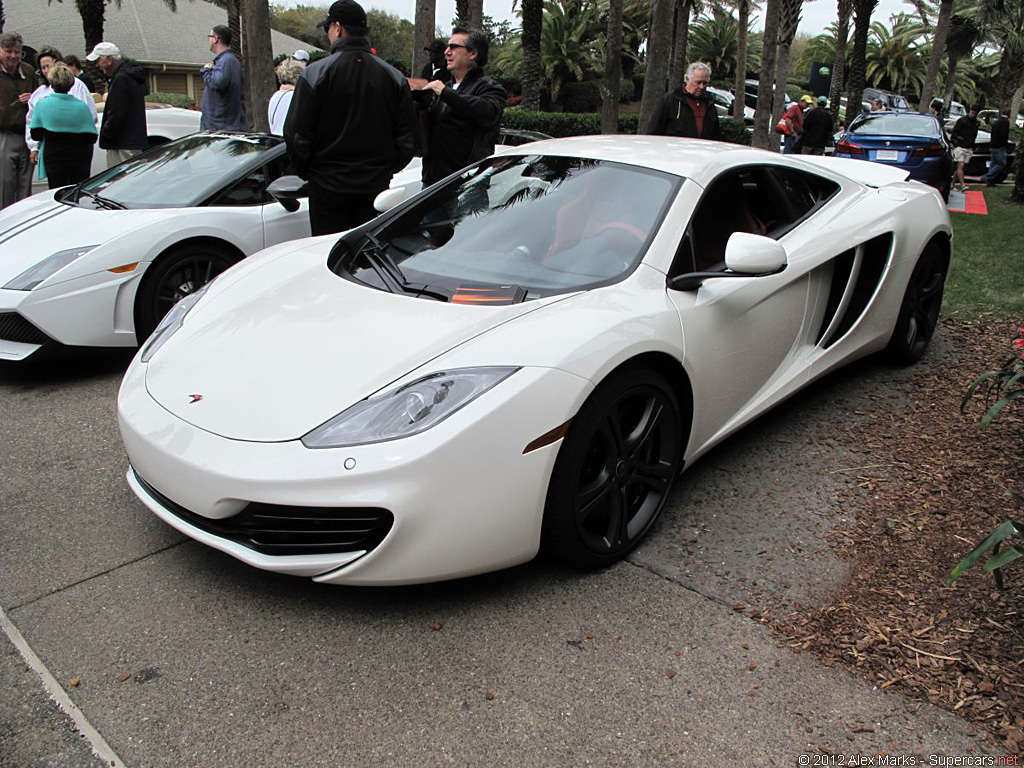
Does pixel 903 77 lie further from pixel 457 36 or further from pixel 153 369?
pixel 153 369

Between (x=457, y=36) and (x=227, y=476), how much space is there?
13.1ft

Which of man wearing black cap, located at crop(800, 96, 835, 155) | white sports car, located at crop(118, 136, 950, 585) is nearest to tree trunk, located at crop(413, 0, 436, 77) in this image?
man wearing black cap, located at crop(800, 96, 835, 155)

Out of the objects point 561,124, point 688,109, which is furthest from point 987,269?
point 561,124

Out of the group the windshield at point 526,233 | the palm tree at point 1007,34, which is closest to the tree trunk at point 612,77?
the windshield at point 526,233

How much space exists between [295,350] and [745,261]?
1.51 meters

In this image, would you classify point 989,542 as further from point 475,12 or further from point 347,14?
point 475,12

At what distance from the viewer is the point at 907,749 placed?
7.05ft

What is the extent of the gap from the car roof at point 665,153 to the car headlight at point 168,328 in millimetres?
1475

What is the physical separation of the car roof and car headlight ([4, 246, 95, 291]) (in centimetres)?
229

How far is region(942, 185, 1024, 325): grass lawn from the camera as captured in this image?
19.7ft

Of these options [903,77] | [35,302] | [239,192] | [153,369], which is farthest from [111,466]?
[903,77]

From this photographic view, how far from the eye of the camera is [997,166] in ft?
55.4

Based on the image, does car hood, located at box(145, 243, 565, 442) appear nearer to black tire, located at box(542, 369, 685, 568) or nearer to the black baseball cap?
black tire, located at box(542, 369, 685, 568)

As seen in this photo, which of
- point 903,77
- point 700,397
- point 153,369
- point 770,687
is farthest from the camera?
point 903,77
